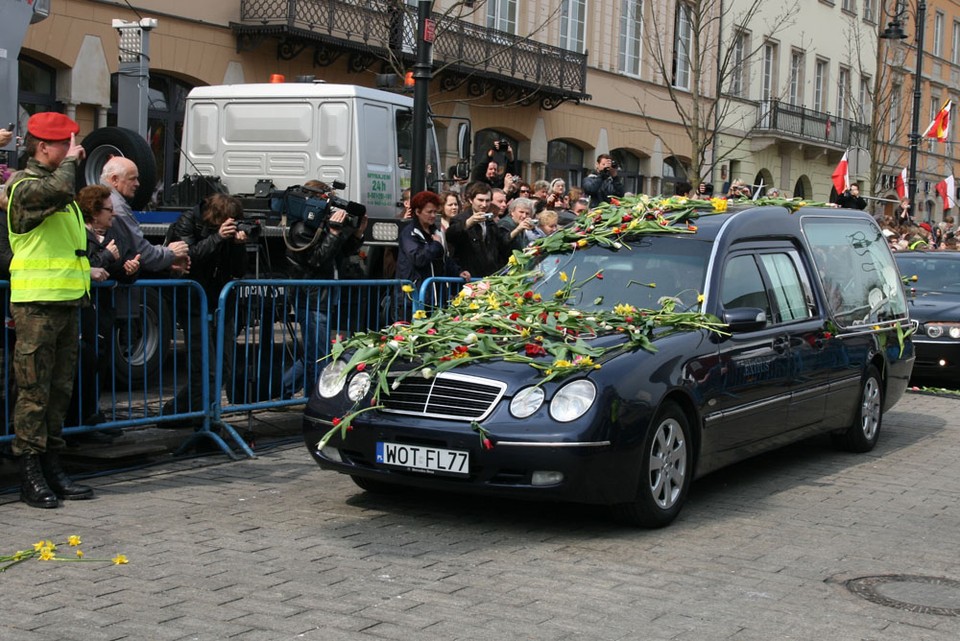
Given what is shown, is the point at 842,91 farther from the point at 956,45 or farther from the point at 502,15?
the point at 502,15

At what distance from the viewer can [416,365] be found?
7.28 m

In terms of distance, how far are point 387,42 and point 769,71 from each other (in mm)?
24216

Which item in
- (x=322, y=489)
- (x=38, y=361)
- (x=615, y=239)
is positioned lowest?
(x=322, y=489)

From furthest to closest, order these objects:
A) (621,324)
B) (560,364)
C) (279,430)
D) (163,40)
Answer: (163,40), (279,430), (621,324), (560,364)

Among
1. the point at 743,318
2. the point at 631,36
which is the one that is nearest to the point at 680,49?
the point at 631,36

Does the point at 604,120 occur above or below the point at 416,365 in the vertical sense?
above

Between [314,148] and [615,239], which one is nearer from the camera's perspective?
[615,239]

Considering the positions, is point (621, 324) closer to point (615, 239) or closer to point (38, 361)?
point (615, 239)

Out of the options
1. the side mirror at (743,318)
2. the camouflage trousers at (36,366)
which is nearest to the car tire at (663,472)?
the side mirror at (743,318)

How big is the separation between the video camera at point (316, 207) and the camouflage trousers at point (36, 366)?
11.5 ft

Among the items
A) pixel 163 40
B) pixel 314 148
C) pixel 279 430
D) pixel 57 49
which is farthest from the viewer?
pixel 163 40

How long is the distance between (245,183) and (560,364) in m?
9.89

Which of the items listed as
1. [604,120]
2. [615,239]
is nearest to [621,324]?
[615,239]

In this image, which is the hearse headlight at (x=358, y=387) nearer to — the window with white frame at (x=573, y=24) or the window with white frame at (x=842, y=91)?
the window with white frame at (x=573, y=24)
